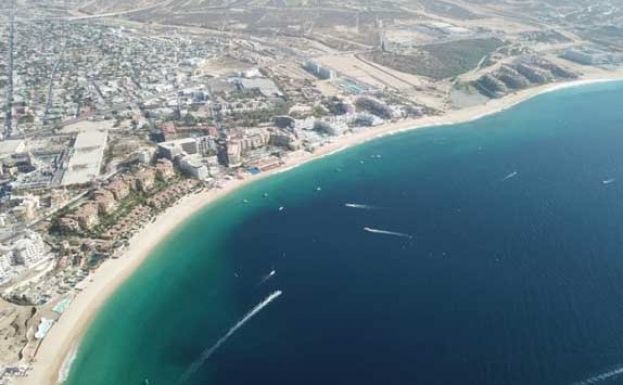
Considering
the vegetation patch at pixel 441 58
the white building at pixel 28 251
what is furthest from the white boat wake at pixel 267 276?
the vegetation patch at pixel 441 58

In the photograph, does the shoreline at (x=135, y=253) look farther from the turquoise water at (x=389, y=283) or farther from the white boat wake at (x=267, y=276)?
the white boat wake at (x=267, y=276)

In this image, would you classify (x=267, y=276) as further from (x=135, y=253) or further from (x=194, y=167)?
(x=194, y=167)

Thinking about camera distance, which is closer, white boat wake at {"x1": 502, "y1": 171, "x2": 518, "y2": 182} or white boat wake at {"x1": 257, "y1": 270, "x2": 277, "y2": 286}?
white boat wake at {"x1": 257, "y1": 270, "x2": 277, "y2": 286}

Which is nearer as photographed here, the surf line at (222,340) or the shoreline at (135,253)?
the surf line at (222,340)

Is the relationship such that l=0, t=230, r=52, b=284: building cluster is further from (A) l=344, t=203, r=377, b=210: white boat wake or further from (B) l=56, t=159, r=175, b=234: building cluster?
(A) l=344, t=203, r=377, b=210: white boat wake

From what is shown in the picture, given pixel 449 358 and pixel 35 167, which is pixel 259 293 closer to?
pixel 449 358

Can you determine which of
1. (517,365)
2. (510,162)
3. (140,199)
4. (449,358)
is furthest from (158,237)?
(510,162)

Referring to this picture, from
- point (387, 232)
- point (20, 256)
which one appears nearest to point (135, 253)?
point (20, 256)

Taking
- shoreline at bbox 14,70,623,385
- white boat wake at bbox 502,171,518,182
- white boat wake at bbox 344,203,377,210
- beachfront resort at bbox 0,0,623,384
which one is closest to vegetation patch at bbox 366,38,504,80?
beachfront resort at bbox 0,0,623,384
